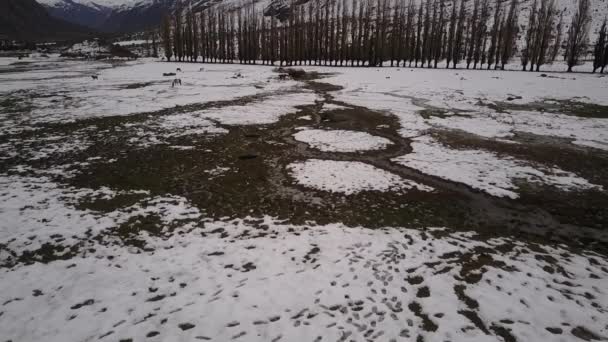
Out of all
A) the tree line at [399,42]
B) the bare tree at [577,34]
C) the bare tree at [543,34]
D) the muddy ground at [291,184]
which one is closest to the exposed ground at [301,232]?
the muddy ground at [291,184]

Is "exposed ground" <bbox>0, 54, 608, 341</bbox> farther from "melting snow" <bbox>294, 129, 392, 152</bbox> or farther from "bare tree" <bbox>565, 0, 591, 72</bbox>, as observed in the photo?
"bare tree" <bbox>565, 0, 591, 72</bbox>

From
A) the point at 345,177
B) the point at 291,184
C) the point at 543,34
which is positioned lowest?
the point at 291,184

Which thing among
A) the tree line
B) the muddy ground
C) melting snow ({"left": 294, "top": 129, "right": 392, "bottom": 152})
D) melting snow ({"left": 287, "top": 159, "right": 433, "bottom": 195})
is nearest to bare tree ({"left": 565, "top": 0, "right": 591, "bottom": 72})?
the tree line

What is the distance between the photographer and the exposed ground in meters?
5.28

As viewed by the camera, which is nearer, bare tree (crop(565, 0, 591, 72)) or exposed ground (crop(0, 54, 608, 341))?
exposed ground (crop(0, 54, 608, 341))

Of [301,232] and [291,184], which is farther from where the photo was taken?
[291,184]

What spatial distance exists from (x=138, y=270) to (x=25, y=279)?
6.55ft

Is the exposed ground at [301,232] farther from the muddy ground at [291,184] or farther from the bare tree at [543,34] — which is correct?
the bare tree at [543,34]

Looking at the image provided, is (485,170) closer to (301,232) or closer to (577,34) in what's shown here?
(301,232)

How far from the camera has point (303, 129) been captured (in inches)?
714

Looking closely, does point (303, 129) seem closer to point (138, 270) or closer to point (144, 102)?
point (138, 270)

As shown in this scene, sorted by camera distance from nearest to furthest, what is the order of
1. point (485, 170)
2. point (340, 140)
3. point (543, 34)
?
1. point (485, 170)
2. point (340, 140)
3. point (543, 34)

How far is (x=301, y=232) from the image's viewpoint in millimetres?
7988

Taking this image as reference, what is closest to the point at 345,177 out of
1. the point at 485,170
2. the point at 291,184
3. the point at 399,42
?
the point at 291,184
